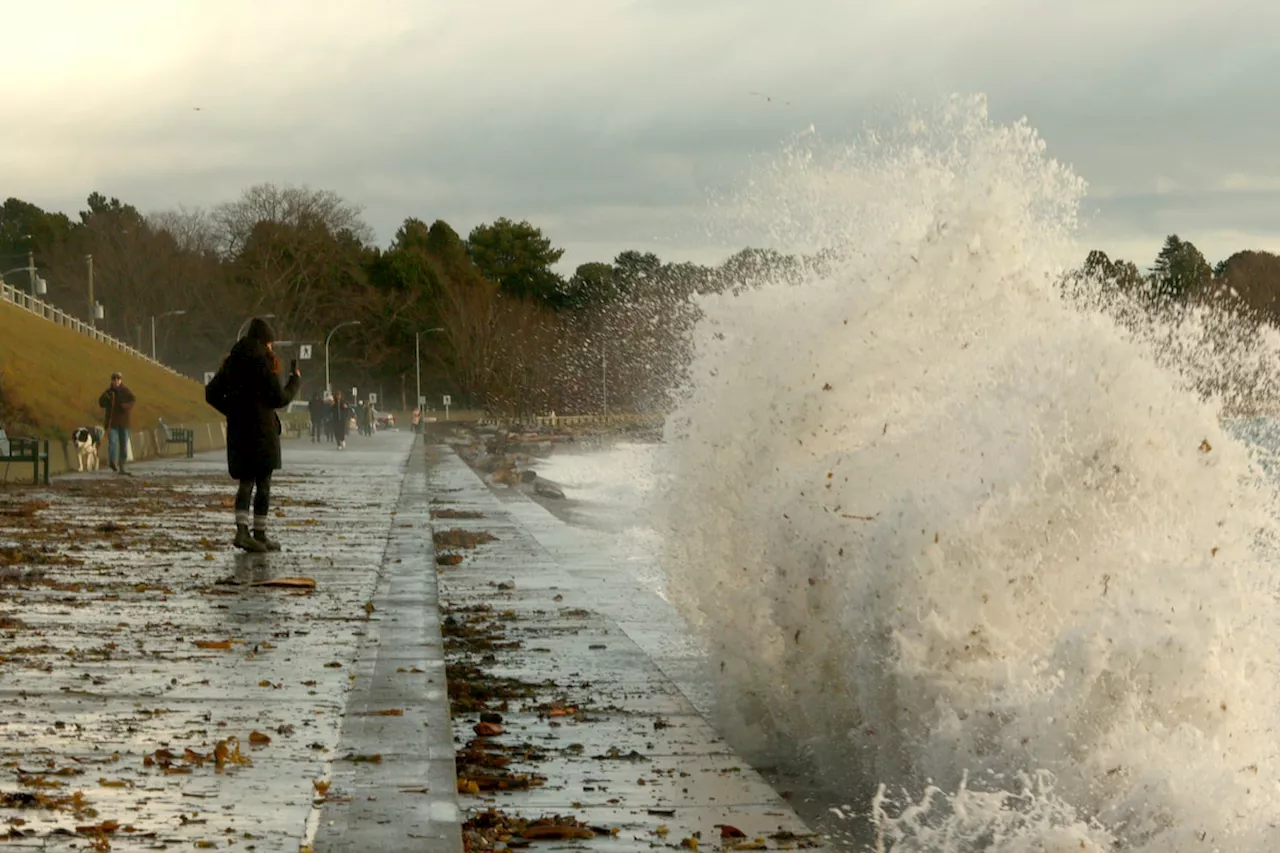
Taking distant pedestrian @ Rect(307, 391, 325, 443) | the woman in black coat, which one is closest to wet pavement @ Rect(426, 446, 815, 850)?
the woman in black coat

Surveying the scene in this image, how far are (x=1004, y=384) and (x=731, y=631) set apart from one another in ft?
6.79

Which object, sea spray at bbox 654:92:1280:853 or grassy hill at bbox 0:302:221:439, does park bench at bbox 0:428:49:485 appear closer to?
grassy hill at bbox 0:302:221:439

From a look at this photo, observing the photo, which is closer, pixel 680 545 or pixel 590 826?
pixel 590 826

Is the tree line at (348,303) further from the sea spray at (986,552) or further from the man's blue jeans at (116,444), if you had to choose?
the sea spray at (986,552)

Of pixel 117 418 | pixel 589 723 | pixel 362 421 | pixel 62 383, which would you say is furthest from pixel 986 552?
pixel 362 421

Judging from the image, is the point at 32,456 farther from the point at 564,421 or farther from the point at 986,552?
the point at 564,421

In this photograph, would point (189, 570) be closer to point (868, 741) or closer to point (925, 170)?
A: point (925, 170)

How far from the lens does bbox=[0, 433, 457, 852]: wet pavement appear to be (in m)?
5.26

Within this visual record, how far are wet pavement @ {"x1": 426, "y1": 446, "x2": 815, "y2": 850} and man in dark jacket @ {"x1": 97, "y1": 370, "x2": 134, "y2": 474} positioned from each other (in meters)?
16.4

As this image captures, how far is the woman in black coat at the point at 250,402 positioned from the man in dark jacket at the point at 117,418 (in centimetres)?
1506

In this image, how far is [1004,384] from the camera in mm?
6867

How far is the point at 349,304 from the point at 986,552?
414ft

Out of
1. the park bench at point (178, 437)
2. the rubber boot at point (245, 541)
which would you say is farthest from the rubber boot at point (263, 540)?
the park bench at point (178, 437)

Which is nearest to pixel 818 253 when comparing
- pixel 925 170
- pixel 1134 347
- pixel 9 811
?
pixel 925 170
